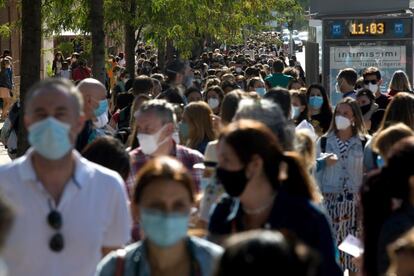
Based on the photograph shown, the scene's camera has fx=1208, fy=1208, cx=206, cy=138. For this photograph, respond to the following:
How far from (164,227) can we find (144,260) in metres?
0.20

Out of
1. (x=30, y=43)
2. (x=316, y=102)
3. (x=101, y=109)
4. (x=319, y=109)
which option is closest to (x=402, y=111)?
(x=101, y=109)

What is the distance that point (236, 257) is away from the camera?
305cm

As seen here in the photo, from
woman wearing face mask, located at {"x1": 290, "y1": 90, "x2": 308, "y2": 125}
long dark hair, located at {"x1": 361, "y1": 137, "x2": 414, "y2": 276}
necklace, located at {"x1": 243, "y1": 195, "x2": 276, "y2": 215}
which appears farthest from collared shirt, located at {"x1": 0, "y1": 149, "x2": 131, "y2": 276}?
woman wearing face mask, located at {"x1": 290, "y1": 90, "x2": 308, "y2": 125}

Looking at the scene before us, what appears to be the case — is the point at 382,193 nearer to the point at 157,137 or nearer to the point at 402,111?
the point at 157,137

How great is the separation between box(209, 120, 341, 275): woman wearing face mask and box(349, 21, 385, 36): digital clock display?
15501mm

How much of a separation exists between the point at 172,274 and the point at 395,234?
1396 mm

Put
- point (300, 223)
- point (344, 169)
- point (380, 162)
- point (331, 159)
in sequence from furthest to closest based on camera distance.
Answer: point (344, 169), point (331, 159), point (380, 162), point (300, 223)

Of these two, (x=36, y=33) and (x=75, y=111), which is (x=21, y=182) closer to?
(x=75, y=111)

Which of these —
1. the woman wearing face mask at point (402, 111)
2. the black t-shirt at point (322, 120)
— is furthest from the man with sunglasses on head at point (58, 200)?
the black t-shirt at point (322, 120)

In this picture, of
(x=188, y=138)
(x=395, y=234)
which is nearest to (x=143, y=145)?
(x=188, y=138)

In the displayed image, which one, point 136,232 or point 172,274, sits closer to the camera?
point 172,274

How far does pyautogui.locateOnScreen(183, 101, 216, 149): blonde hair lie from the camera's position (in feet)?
32.6

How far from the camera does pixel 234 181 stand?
5230 mm

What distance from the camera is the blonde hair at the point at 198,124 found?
32.6 ft
